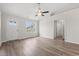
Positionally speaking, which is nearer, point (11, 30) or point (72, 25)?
point (72, 25)

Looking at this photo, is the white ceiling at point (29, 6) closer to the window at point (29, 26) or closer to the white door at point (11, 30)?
the white door at point (11, 30)

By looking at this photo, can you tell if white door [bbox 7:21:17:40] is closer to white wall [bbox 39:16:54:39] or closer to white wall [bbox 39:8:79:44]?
white wall [bbox 39:16:54:39]

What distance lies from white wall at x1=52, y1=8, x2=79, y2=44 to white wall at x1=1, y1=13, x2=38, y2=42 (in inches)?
128

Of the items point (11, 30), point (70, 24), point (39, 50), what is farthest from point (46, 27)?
point (39, 50)

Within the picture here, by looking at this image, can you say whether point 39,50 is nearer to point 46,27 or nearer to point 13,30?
point 13,30

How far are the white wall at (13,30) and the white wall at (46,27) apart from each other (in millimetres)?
1121

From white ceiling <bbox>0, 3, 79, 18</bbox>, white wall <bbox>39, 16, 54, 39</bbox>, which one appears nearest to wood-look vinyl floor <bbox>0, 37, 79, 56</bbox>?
white ceiling <bbox>0, 3, 79, 18</bbox>

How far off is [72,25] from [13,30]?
150 inches

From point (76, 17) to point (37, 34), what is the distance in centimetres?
436

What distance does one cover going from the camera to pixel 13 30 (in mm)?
5891

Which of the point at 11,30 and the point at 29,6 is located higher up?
→ the point at 29,6

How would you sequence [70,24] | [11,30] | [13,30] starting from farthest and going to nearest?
1. [13,30]
2. [11,30]
3. [70,24]

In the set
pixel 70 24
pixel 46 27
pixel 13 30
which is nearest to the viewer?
pixel 70 24

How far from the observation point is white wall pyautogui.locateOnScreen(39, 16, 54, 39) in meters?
6.72
